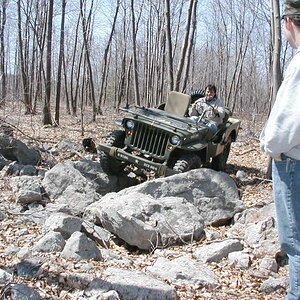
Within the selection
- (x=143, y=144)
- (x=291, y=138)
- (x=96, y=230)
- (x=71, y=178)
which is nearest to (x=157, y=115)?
(x=143, y=144)

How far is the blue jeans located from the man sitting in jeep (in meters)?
5.80

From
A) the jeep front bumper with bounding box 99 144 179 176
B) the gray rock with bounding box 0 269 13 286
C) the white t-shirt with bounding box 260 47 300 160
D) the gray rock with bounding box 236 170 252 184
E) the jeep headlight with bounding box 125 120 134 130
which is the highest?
the white t-shirt with bounding box 260 47 300 160

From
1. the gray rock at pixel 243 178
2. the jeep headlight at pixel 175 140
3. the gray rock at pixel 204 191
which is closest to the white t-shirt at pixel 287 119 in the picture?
the gray rock at pixel 204 191

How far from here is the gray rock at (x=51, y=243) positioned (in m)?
4.00

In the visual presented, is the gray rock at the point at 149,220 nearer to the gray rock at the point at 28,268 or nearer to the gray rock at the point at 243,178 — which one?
the gray rock at the point at 28,268

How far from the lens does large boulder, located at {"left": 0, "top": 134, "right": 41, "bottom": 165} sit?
8312 mm

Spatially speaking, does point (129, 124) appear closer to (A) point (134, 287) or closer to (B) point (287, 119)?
(A) point (134, 287)

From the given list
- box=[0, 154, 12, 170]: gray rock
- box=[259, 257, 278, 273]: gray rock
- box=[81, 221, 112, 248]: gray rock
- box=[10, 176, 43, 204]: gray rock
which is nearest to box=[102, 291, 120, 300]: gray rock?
box=[259, 257, 278, 273]: gray rock

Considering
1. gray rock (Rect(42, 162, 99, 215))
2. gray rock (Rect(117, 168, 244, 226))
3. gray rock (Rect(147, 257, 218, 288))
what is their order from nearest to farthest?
gray rock (Rect(147, 257, 218, 288)), gray rock (Rect(117, 168, 244, 226)), gray rock (Rect(42, 162, 99, 215))

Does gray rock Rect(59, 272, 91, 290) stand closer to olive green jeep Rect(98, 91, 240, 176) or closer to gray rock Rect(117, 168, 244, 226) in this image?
gray rock Rect(117, 168, 244, 226)

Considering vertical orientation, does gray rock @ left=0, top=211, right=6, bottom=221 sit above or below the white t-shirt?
below

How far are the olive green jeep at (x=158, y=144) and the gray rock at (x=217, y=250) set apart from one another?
2268mm

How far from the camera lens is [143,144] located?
7062 millimetres

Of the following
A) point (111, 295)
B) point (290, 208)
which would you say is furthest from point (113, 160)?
point (290, 208)
